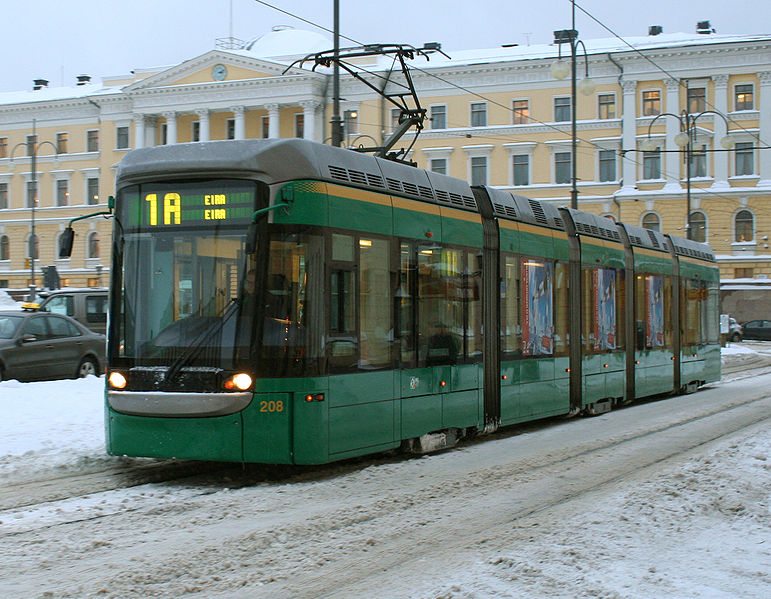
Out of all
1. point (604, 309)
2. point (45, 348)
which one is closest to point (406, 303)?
point (604, 309)

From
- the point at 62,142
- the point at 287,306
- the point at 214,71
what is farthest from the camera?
the point at 62,142

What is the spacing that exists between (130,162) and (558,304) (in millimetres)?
6812

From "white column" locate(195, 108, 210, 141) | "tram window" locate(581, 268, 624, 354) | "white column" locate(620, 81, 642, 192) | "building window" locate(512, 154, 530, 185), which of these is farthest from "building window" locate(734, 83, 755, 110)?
"tram window" locate(581, 268, 624, 354)

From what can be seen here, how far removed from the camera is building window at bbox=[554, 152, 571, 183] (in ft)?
197

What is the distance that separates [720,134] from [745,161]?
2.23 metres

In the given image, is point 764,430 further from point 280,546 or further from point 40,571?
point 40,571

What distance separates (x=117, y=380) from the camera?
8.68 m

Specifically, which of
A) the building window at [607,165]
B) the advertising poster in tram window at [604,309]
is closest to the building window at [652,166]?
the building window at [607,165]

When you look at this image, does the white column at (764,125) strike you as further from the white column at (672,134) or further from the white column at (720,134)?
the white column at (672,134)

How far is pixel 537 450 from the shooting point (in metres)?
11.1

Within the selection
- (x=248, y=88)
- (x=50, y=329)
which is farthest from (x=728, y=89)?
(x=50, y=329)

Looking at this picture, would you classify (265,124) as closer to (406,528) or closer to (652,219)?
(652,219)

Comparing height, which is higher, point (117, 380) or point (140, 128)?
point (140, 128)

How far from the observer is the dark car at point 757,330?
5394 centimetres
